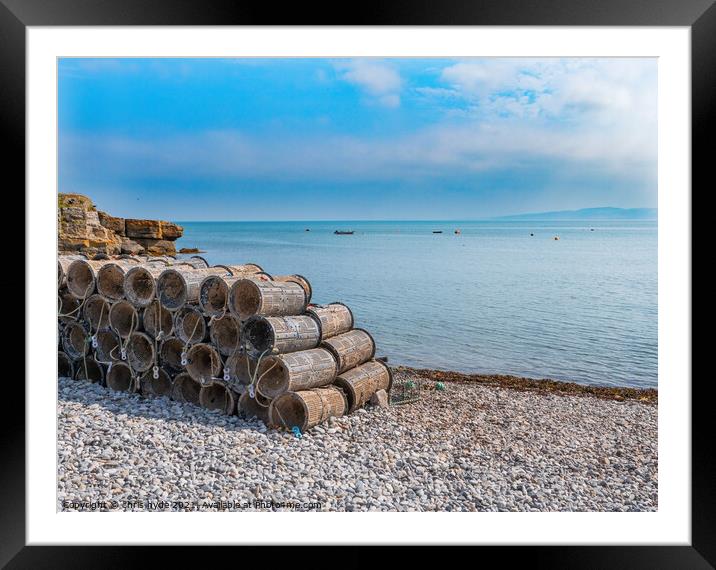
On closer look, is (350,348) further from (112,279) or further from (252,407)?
(112,279)

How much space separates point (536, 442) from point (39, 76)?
5226mm

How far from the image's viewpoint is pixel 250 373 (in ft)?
19.0

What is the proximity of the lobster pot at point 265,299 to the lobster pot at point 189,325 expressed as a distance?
0.44 metres

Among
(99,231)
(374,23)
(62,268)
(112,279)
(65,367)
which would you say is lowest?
(65,367)

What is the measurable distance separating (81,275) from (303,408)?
3397 millimetres

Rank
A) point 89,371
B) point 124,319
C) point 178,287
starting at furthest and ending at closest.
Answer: point 89,371 → point 124,319 → point 178,287

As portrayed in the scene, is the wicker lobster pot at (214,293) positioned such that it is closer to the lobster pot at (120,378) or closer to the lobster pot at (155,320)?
the lobster pot at (155,320)

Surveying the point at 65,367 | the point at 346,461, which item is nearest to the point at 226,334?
the point at 346,461

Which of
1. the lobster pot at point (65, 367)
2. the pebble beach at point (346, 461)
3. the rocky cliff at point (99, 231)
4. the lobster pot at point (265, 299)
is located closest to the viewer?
the pebble beach at point (346, 461)

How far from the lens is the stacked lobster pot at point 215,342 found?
568cm

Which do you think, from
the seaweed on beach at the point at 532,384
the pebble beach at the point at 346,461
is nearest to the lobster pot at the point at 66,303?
the pebble beach at the point at 346,461

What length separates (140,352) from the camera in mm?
6402

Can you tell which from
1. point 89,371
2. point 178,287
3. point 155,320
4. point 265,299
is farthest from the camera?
point 89,371

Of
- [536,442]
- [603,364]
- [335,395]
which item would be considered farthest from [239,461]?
[603,364]
